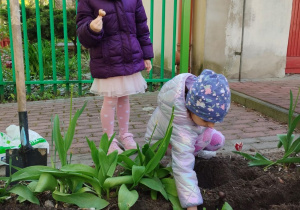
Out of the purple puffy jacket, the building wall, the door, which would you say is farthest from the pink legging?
the door

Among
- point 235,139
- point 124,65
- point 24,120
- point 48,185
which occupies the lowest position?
point 235,139

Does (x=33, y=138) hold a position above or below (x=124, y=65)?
below

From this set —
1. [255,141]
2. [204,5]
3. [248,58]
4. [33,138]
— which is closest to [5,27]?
[204,5]

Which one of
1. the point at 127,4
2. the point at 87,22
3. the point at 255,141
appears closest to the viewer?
the point at 87,22

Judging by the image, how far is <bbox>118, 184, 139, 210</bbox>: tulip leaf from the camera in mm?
1701

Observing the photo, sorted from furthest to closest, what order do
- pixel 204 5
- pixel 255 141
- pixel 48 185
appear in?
pixel 204 5 → pixel 255 141 → pixel 48 185

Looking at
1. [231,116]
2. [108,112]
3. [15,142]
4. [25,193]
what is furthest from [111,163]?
[231,116]

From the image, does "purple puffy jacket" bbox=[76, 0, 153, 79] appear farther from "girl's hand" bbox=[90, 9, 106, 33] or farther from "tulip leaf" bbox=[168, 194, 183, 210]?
"tulip leaf" bbox=[168, 194, 183, 210]

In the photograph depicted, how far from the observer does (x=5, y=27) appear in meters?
5.46

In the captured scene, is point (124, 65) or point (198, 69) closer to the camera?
point (124, 65)

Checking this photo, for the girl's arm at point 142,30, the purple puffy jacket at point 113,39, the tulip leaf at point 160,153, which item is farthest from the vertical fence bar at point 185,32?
the tulip leaf at point 160,153

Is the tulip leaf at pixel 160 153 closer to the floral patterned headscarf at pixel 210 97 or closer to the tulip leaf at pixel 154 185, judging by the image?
the tulip leaf at pixel 154 185

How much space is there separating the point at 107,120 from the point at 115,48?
557mm

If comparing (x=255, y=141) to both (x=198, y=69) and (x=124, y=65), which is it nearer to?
(x=124, y=65)
